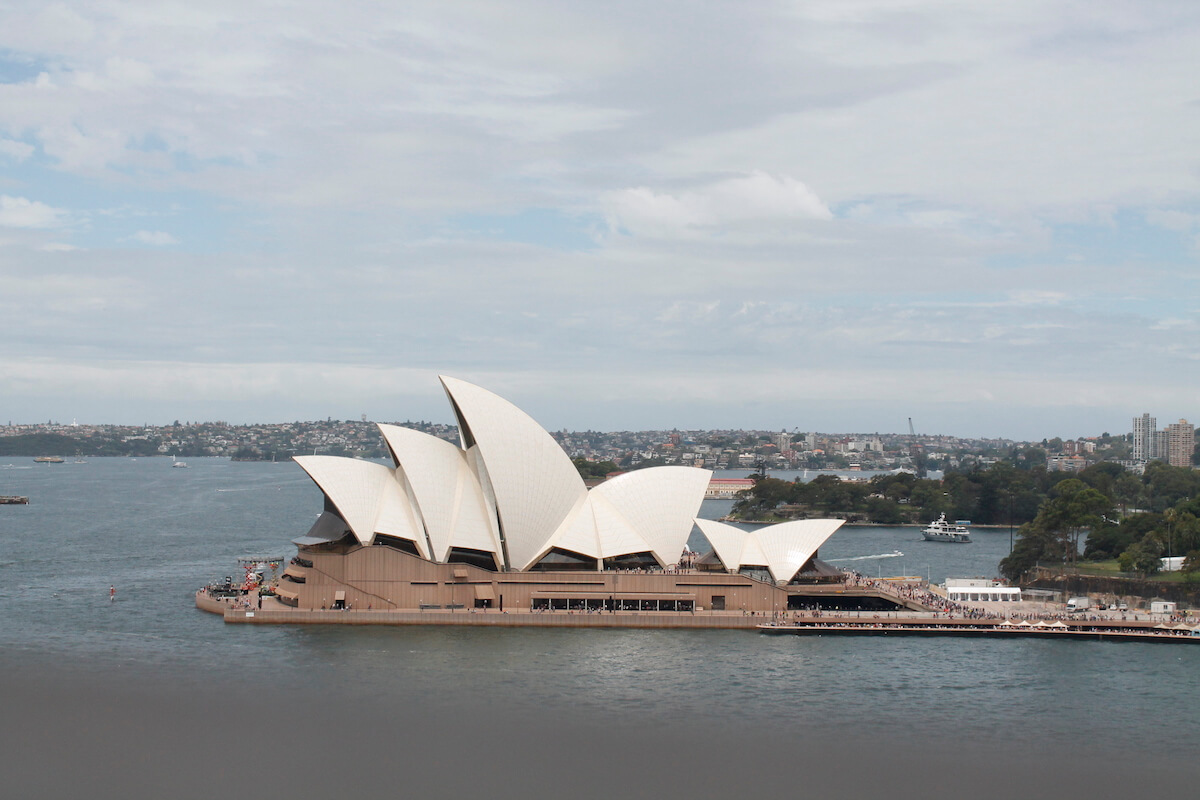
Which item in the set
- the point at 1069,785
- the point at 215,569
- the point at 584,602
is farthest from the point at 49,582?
the point at 1069,785

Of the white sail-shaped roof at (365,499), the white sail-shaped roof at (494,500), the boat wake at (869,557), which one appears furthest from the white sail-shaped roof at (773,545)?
the boat wake at (869,557)

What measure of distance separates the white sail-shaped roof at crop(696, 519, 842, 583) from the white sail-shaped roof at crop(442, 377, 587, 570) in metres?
7.11

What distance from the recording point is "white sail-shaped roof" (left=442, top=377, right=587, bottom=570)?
48.7 m

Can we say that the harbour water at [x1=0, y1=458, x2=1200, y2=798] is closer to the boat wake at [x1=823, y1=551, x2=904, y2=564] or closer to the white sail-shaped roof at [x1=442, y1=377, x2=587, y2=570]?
the white sail-shaped roof at [x1=442, y1=377, x2=587, y2=570]

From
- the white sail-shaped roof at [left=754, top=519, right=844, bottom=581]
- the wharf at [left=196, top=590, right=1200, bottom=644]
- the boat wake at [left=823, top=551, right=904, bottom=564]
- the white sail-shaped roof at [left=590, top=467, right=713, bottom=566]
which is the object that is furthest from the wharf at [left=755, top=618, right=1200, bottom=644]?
the boat wake at [left=823, top=551, right=904, bottom=564]

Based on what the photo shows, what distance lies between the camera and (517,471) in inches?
1930

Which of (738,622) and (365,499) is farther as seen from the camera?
(365,499)

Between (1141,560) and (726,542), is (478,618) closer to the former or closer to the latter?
(726,542)

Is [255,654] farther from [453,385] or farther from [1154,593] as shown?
[1154,593]

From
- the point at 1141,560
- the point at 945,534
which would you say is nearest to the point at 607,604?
the point at 1141,560

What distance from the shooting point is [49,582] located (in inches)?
2244

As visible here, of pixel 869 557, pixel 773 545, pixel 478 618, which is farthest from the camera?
pixel 869 557

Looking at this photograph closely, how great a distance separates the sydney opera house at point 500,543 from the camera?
47594mm

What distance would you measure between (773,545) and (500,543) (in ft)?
43.0
